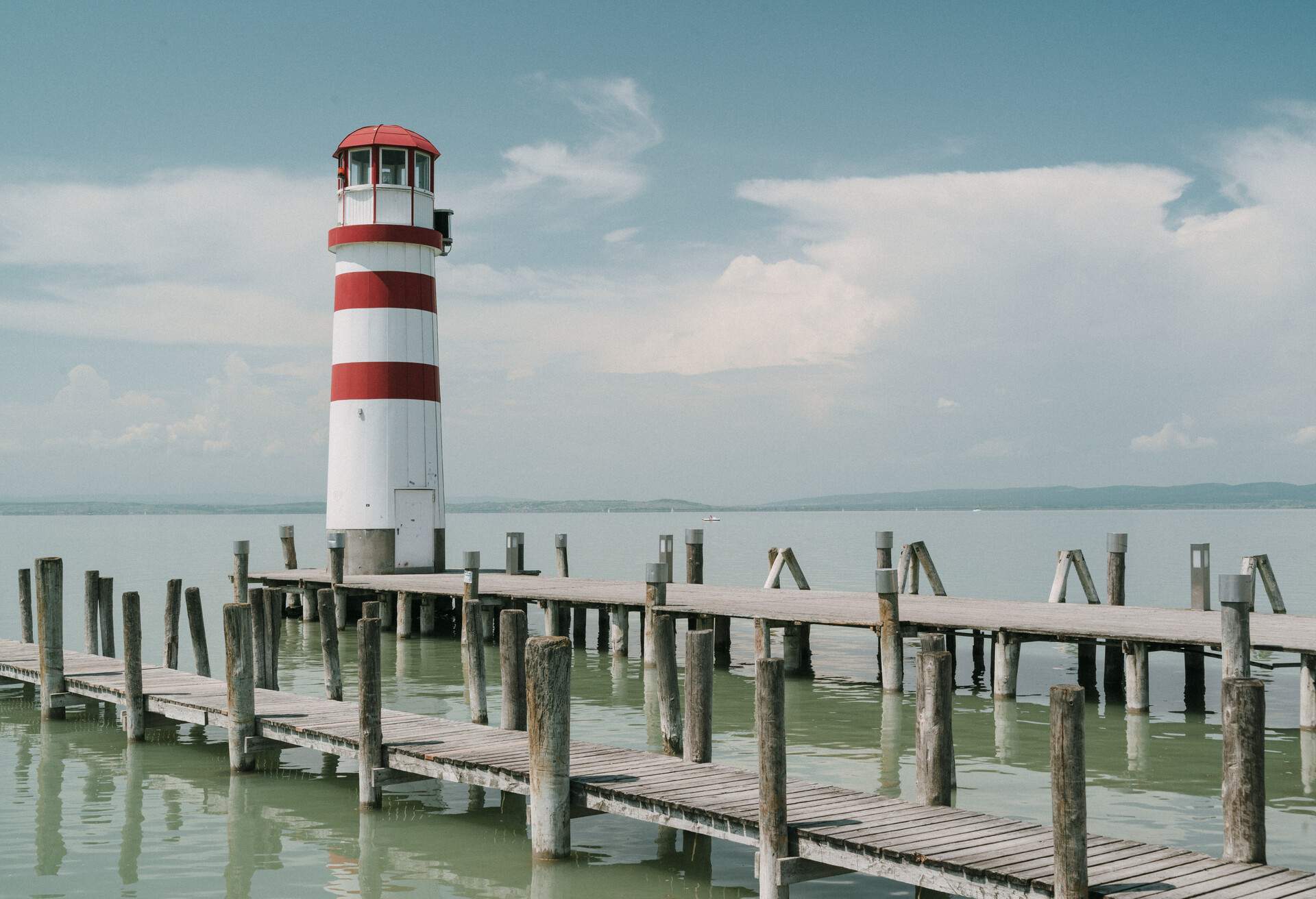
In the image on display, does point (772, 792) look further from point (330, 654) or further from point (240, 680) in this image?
point (330, 654)

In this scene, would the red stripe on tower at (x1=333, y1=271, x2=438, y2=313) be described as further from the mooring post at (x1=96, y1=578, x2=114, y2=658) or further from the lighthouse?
the mooring post at (x1=96, y1=578, x2=114, y2=658)

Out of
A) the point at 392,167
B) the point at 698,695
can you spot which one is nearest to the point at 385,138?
the point at 392,167

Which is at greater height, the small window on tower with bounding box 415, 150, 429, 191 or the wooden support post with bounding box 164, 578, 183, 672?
the small window on tower with bounding box 415, 150, 429, 191

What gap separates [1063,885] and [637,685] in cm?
1399

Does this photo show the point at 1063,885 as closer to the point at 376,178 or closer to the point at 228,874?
the point at 228,874

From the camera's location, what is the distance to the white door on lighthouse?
27.6 m

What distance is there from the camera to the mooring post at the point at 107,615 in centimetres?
2033

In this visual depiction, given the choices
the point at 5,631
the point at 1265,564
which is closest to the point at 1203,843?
the point at 1265,564

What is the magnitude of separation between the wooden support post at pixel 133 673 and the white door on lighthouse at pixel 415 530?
37.2 feet

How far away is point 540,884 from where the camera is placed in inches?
412

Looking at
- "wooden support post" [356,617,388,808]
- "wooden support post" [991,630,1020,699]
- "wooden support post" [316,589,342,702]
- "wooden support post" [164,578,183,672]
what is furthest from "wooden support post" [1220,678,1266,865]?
"wooden support post" [164,578,183,672]

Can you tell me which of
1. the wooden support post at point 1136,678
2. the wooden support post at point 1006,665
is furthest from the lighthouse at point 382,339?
the wooden support post at point 1136,678

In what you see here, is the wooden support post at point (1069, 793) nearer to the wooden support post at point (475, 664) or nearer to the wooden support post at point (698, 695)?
the wooden support post at point (698, 695)

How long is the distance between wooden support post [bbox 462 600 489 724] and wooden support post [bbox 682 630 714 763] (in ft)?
11.4
